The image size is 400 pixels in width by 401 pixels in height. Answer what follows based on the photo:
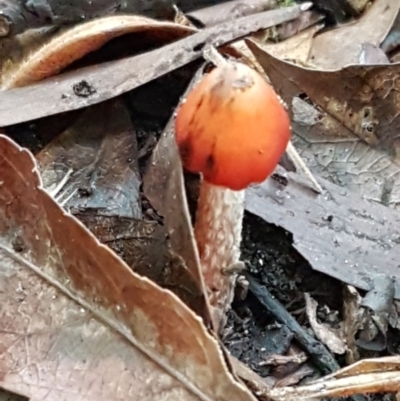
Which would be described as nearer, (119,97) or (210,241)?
(210,241)

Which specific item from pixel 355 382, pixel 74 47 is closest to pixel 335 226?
pixel 355 382

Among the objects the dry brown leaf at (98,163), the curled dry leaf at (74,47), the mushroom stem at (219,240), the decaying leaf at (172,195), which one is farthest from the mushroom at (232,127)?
the curled dry leaf at (74,47)

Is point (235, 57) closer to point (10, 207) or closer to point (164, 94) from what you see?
point (164, 94)

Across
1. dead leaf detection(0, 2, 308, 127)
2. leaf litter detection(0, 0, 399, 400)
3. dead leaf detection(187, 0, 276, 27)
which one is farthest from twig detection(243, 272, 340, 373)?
dead leaf detection(187, 0, 276, 27)

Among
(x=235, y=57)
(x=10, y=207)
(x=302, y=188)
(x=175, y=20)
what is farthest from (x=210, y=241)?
(x=175, y=20)

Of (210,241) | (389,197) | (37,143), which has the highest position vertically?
(37,143)

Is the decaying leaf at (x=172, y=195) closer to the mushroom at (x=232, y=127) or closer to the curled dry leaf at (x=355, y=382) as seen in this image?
the mushroom at (x=232, y=127)

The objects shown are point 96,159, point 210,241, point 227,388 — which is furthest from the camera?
point 96,159
